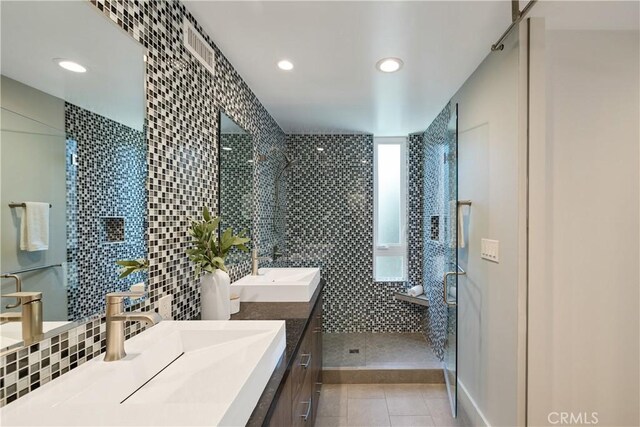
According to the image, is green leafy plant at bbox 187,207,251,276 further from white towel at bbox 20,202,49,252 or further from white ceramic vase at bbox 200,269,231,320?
white towel at bbox 20,202,49,252

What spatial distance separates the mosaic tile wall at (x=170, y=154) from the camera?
99 cm

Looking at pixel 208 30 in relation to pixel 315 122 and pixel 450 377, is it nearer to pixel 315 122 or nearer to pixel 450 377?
pixel 315 122

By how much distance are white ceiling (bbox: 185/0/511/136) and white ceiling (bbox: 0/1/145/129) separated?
571mm

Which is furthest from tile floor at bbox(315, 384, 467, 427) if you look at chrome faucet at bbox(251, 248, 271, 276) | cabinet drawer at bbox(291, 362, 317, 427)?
chrome faucet at bbox(251, 248, 271, 276)

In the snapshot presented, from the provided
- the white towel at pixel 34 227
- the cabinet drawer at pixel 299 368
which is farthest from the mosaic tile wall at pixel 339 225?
the white towel at pixel 34 227

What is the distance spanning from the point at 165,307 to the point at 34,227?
654mm

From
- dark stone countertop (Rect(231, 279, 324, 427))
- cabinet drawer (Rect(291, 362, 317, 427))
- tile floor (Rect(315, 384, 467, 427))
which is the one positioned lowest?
tile floor (Rect(315, 384, 467, 427))

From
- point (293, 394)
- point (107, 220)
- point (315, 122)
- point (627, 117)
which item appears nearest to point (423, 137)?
point (315, 122)

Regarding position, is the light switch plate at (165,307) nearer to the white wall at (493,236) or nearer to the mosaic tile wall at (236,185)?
the mosaic tile wall at (236,185)

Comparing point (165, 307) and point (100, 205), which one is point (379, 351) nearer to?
point (165, 307)

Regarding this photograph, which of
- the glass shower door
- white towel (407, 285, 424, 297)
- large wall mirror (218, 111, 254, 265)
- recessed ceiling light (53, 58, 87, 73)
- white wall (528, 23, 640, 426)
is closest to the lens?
recessed ceiling light (53, 58, 87, 73)

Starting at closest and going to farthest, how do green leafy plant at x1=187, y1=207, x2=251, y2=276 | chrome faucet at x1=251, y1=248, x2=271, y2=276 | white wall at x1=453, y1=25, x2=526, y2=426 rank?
1. green leafy plant at x1=187, y1=207, x2=251, y2=276
2. white wall at x1=453, y1=25, x2=526, y2=426
3. chrome faucet at x1=251, y1=248, x2=271, y2=276

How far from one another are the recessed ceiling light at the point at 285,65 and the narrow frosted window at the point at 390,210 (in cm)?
205

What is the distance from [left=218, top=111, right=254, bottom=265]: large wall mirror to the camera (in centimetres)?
194
